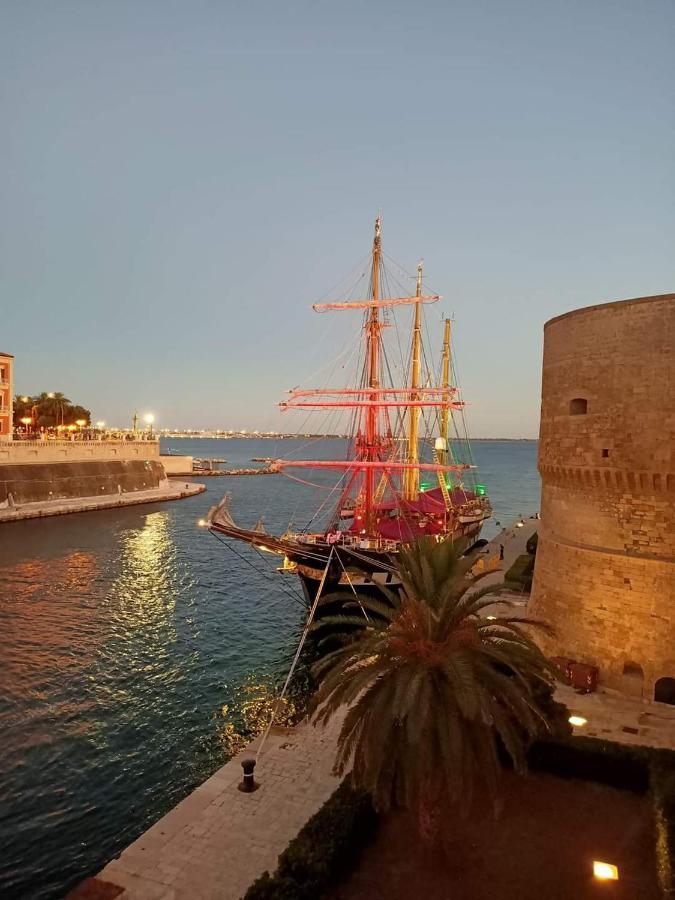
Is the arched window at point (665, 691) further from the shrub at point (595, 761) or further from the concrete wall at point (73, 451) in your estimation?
the concrete wall at point (73, 451)

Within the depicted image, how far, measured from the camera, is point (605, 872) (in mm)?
8469

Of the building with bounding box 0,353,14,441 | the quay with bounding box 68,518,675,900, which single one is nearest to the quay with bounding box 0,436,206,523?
the building with bounding box 0,353,14,441

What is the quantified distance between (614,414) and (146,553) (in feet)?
98.1

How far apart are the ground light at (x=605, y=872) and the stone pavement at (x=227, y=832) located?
434 centimetres

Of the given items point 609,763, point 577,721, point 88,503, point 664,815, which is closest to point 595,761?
point 609,763

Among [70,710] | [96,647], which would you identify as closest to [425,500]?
[96,647]

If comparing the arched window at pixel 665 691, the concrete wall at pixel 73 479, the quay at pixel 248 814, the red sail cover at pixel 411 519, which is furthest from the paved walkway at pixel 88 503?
the arched window at pixel 665 691

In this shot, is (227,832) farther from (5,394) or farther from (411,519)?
(5,394)

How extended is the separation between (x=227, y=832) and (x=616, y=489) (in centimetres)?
1096

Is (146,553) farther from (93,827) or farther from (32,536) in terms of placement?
(93,827)

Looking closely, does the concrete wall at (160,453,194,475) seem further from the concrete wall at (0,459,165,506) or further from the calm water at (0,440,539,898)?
the calm water at (0,440,539,898)

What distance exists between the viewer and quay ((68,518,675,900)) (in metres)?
8.45

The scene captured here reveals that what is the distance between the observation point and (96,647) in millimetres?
20516

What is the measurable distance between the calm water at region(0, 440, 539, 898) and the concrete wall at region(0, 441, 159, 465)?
1092cm
